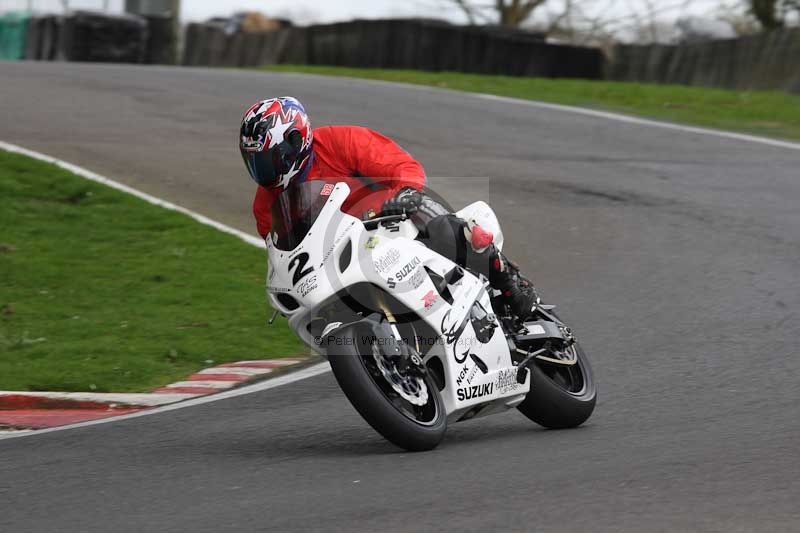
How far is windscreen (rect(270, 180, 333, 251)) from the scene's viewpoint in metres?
5.89

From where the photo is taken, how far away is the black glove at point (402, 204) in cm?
589

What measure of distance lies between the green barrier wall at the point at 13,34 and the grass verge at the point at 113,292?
80.6ft

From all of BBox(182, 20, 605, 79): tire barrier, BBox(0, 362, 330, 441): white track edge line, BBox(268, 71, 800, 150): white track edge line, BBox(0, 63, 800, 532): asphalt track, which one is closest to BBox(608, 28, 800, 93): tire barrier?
BBox(182, 20, 605, 79): tire barrier

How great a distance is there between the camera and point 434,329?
5.84 m

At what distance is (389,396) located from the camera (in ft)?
18.5

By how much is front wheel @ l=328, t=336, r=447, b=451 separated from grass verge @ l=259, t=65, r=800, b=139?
13.1 m

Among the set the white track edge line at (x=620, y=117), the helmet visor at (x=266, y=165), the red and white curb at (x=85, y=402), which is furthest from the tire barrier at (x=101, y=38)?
the helmet visor at (x=266, y=165)

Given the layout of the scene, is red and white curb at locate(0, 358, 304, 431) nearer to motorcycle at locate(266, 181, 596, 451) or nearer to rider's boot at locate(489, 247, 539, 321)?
motorcycle at locate(266, 181, 596, 451)

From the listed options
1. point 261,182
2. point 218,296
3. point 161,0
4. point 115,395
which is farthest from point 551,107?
point 161,0

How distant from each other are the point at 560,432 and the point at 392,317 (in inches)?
46.4

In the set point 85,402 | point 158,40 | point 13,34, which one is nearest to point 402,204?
point 85,402

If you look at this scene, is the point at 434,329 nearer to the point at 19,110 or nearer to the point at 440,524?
the point at 440,524

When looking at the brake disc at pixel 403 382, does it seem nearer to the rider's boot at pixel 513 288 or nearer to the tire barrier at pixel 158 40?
the rider's boot at pixel 513 288

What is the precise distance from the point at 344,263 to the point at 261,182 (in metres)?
0.59
